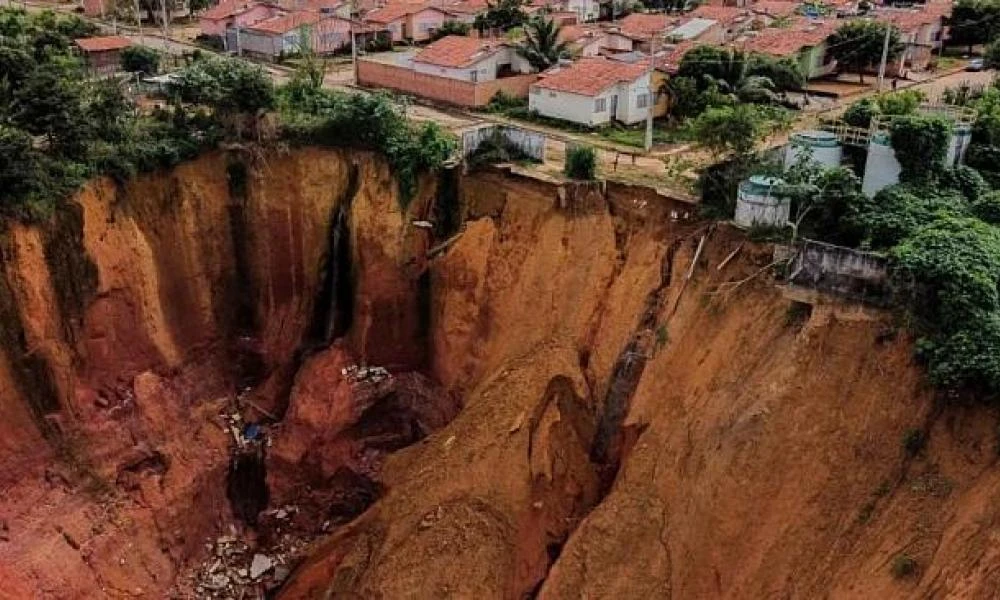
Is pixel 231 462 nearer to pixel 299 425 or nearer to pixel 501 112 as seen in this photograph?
pixel 299 425

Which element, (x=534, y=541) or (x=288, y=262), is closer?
(x=534, y=541)

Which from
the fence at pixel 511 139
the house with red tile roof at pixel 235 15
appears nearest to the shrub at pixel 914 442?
the fence at pixel 511 139

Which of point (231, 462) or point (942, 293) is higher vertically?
point (942, 293)

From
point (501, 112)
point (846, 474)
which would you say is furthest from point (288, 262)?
point (846, 474)

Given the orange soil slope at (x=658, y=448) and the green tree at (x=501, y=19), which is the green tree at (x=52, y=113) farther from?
the green tree at (x=501, y=19)

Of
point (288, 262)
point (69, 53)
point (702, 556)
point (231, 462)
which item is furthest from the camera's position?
point (69, 53)

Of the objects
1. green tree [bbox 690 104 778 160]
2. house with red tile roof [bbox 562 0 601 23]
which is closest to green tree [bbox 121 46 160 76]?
green tree [bbox 690 104 778 160]
